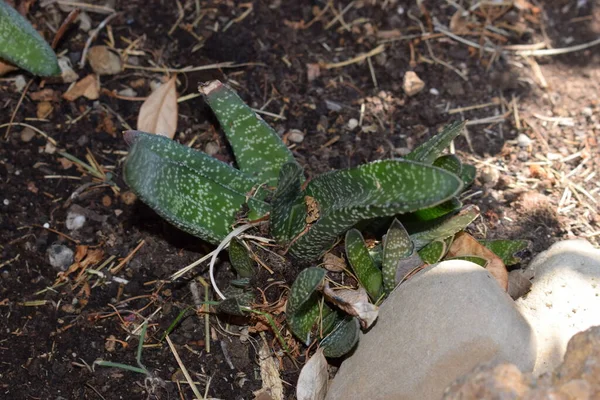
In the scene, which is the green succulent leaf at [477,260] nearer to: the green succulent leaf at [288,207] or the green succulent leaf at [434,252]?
the green succulent leaf at [434,252]

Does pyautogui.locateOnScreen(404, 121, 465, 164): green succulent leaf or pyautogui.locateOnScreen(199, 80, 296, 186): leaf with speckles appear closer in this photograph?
pyautogui.locateOnScreen(404, 121, 465, 164): green succulent leaf

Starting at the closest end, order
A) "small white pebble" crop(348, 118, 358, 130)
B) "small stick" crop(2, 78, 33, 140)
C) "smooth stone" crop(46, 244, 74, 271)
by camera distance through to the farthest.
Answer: "smooth stone" crop(46, 244, 74, 271)
"small stick" crop(2, 78, 33, 140)
"small white pebble" crop(348, 118, 358, 130)

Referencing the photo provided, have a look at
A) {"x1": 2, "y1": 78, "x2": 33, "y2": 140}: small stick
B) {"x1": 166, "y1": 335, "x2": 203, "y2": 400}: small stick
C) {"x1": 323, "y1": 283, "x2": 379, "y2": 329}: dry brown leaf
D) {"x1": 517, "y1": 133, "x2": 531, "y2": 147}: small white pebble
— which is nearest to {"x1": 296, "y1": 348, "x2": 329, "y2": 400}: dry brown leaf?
{"x1": 323, "y1": 283, "x2": 379, "y2": 329}: dry brown leaf

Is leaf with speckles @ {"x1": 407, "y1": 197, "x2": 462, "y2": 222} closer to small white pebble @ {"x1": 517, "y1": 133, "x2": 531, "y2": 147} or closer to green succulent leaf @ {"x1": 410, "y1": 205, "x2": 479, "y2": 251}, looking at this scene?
green succulent leaf @ {"x1": 410, "y1": 205, "x2": 479, "y2": 251}

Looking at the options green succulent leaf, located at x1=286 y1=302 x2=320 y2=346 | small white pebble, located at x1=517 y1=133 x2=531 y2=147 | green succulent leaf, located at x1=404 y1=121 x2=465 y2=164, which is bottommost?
green succulent leaf, located at x1=286 y1=302 x2=320 y2=346

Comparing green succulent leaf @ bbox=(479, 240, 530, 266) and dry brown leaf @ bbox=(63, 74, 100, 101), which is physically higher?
dry brown leaf @ bbox=(63, 74, 100, 101)

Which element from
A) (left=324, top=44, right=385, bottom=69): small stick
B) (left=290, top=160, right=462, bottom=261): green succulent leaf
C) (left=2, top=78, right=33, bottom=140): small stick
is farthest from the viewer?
(left=324, top=44, right=385, bottom=69): small stick
